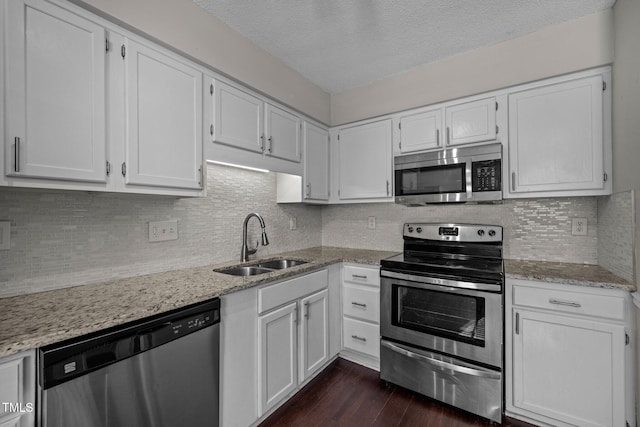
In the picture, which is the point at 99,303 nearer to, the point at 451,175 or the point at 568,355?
the point at 451,175

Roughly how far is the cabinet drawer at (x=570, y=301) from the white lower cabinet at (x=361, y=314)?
0.97 meters

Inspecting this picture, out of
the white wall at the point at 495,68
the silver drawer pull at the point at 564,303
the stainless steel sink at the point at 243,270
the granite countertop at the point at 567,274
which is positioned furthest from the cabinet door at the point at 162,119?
the silver drawer pull at the point at 564,303

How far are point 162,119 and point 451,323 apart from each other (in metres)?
2.18

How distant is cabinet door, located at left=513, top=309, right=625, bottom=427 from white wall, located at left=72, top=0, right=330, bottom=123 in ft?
7.67

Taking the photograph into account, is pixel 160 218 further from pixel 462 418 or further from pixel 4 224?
pixel 462 418

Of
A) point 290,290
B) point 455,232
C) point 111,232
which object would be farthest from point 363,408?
point 111,232

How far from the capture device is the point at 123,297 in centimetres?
128

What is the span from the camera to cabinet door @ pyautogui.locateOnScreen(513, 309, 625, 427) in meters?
1.54

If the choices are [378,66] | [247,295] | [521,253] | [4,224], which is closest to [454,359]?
[521,253]

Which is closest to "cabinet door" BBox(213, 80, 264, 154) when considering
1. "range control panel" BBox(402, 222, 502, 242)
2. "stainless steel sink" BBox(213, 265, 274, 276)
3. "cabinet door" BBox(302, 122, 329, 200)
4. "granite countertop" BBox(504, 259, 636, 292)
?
"cabinet door" BBox(302, 122, 329, 200)

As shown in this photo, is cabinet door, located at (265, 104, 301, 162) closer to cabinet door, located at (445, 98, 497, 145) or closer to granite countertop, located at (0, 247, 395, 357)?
granite countertop, located at (0, 247, 395, 357)

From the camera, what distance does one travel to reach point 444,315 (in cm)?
195

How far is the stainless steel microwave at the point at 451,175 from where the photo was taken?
6.85ft

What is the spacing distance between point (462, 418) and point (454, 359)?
1.13 feet
